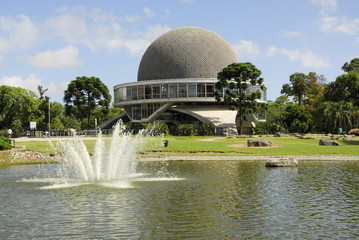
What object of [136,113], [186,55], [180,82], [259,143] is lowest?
[259,143]

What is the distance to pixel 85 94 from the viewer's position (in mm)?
63781

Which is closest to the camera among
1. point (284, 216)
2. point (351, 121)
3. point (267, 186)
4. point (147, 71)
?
point (284, 216)

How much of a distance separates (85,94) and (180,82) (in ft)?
52.6

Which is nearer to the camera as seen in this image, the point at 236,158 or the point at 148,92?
the point at 236,158

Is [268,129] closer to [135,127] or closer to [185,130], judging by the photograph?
[185,130]

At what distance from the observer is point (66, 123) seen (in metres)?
92.8

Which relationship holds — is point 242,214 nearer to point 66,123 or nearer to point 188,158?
point 188,158

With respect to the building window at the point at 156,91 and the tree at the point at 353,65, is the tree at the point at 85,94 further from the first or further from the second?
the tree at the point at 353,65

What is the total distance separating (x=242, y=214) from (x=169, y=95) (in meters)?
50.6

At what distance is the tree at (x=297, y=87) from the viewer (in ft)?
294

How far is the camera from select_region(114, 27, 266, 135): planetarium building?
193 ft

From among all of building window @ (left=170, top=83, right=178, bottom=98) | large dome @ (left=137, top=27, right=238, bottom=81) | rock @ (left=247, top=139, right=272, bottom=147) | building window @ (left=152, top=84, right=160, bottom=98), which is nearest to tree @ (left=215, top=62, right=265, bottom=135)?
building window @ (left=170, top=83, right=178, bottom=98)

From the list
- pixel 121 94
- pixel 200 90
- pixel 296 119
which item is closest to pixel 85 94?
pixel 121 94

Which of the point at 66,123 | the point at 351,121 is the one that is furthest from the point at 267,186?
the point at 66,123
